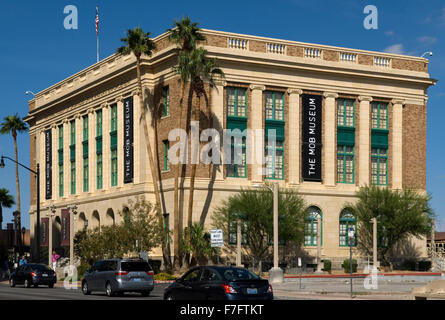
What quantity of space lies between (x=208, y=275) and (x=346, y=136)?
4486 cm

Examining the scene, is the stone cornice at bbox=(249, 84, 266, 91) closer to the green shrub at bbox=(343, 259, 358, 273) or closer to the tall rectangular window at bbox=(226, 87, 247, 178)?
the tall rectangular window at bbox=(226, 87, 247, 178)

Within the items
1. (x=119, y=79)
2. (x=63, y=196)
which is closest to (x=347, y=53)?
(x=119, y=79)

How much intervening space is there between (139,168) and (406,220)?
2171 cm

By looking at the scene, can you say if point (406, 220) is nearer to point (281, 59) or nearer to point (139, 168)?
point (281, 59)

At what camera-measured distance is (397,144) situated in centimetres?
7175

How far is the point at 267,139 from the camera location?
66750 millimetres

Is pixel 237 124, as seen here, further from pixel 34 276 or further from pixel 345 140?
pixel 34 276

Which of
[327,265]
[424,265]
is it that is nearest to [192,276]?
[327,265]

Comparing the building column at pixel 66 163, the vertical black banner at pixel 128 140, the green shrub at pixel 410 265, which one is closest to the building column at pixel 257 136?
the vertical black banner at pixel 128 140

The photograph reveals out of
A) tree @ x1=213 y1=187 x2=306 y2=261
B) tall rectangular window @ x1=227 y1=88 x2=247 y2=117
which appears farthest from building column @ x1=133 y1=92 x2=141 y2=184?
tree @ x1=213 y1=187 x2=306 y2=261

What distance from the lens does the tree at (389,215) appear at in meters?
67.2

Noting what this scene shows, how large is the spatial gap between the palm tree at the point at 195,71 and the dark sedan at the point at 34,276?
1459cm

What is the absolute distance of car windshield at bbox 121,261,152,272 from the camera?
37719 mm

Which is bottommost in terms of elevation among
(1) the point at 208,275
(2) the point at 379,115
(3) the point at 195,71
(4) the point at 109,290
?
(4) the point at 109,290
